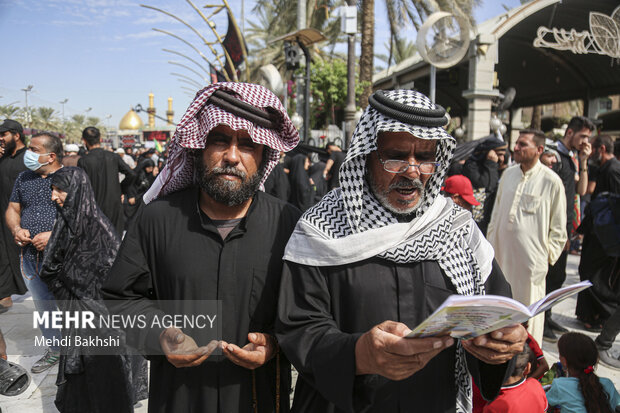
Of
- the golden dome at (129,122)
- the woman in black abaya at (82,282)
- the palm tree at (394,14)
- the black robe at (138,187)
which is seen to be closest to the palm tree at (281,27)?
the palm tree at (394,14)

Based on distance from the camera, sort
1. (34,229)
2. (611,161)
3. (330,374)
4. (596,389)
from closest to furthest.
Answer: (330,374) < (596,389) < (34,229) < (611,161)

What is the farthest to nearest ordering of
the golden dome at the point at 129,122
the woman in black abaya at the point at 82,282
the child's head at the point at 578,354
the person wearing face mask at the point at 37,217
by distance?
1. the golden dome at the point at 129,122
2. the person wearing face mask at the point at 37,217
3. the woman in black abaya at the point at 82,282
4. the child's head at the point at 578,354

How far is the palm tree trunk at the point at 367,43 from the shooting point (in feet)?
47.1

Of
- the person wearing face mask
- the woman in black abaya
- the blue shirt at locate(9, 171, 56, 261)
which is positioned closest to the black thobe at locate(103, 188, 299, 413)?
the woman in black abaya

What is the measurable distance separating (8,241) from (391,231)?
5367 millimetres

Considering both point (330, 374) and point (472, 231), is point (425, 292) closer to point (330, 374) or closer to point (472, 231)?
point (472, 231)

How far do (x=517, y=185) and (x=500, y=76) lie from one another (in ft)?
66.1

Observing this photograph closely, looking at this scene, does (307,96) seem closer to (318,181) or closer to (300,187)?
(318,181)

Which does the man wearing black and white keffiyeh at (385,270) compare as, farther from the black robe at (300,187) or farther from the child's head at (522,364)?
the black robe at (300,187)

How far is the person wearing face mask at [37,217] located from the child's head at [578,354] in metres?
3.60

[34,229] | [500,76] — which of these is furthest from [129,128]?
[34,229]

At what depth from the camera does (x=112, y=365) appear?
10.2 feet

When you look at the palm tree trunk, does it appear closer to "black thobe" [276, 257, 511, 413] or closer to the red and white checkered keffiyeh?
the red and white checkered keffiyeh

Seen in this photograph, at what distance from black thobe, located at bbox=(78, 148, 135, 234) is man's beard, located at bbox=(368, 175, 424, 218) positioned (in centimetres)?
566
